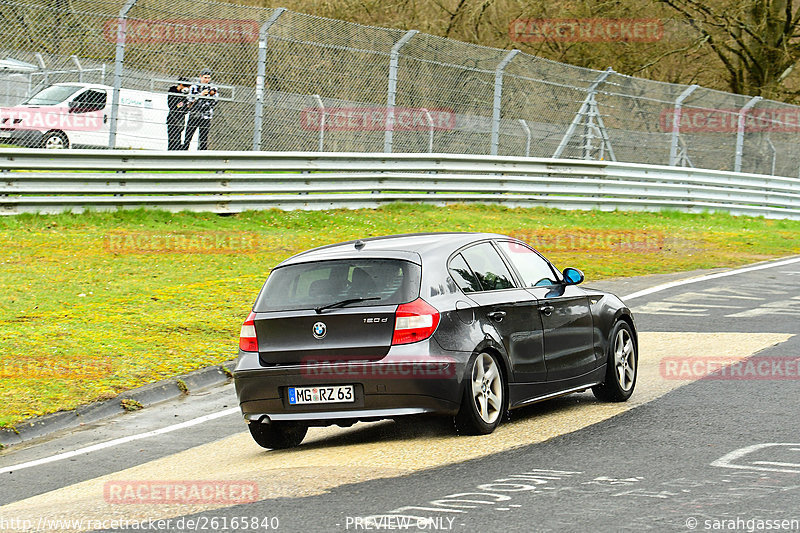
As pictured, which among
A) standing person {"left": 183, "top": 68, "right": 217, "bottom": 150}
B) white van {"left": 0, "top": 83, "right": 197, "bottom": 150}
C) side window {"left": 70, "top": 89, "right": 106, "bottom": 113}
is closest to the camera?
white van {"left": 0, "top": 83, "right": 197, "bottom": 150}

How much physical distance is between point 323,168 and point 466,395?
43.8 ft

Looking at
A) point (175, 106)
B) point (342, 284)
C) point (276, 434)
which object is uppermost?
point (175, 106)

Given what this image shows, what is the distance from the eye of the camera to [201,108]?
18078mm

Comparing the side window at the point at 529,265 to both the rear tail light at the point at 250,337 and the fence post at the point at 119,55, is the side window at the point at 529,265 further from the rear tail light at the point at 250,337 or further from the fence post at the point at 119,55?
the fence post at the point at 119,55

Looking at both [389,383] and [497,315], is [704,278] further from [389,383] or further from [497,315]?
[389,383]

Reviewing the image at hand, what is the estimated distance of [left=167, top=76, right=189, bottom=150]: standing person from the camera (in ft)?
57.1

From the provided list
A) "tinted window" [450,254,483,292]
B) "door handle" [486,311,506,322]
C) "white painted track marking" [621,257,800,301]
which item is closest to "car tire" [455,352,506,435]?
"door handle" [486,311,506,322]

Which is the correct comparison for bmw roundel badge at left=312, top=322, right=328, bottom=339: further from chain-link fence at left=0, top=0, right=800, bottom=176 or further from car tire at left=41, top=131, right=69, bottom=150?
car tire at left=41, top=131, right=69, bottom=150

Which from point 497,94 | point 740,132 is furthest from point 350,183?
point 740,132

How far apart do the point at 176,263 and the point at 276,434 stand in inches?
328

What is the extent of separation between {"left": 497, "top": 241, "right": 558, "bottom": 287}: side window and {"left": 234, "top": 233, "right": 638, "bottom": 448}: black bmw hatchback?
159 mm

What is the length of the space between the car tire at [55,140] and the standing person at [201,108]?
1888 millimetres

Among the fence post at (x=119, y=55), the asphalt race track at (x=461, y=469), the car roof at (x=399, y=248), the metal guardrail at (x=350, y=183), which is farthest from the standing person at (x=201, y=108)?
the car roof at (x=399, y=248)

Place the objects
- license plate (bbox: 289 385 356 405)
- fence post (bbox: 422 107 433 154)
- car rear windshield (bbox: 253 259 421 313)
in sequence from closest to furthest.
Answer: license plate (bbox: 289 385 356 405) < car rear windshield (bbox: 253 259 421 313) < fence post (bbox: 422 107 433 154)
